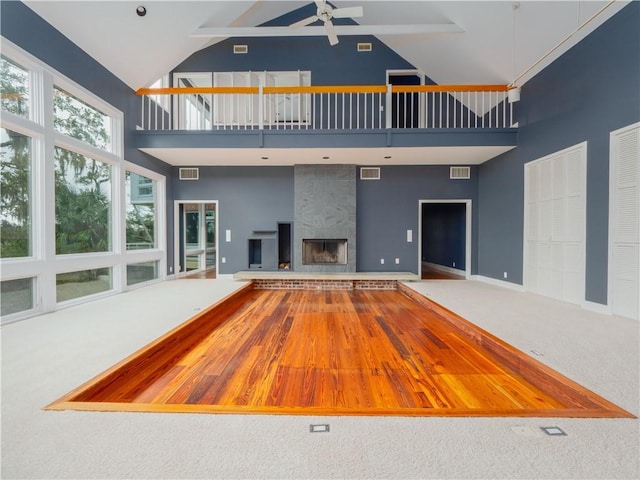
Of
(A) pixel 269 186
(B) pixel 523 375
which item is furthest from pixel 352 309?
(A) pixel 269 186

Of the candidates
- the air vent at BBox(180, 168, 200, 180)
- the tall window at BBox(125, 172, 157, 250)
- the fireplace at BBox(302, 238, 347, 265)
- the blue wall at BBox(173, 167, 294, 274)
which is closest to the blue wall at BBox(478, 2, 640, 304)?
the fireplace at BBox(302, 238, 347, 265)

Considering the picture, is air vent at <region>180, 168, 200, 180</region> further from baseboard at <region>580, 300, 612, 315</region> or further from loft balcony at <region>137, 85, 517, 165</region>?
baseboard at <region>580, 300, 612, 315</region>

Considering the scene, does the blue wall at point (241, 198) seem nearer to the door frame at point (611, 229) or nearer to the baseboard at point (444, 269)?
the baseboard at point (444, 269)

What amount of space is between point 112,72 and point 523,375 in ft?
23.3

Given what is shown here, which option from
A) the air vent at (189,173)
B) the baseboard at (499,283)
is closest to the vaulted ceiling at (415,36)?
the air vent at (189,173)

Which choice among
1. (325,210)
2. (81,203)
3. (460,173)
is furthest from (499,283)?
(81,203)

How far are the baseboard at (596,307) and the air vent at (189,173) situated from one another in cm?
795

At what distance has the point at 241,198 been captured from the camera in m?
7.27

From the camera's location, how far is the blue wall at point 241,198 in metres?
7.25

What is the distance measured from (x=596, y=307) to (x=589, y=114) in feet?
8.89

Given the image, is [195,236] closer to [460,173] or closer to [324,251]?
[324,251]

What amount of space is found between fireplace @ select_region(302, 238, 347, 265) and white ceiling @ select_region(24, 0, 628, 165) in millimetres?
2036

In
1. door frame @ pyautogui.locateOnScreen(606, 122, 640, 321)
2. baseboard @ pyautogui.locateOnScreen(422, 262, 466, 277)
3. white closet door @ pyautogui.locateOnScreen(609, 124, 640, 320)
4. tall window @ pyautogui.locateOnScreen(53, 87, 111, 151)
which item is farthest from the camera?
baseboard @ pyautogui.locateOnScreen(422, 262, 466, 277)

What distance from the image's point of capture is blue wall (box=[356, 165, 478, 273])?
7.17 metres
